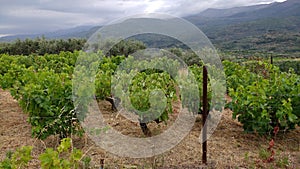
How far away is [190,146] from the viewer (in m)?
4.77

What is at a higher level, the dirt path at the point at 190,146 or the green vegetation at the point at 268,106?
the green vegetation at the point at 268,106

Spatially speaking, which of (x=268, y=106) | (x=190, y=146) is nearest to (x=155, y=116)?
(x=190, y=146)

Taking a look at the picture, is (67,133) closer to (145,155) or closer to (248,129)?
(145,155)

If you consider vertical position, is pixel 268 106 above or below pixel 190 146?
above

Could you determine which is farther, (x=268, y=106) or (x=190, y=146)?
(x=268, y=106)

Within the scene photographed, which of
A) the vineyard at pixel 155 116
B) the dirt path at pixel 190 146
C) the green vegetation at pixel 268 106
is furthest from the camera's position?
the green vegetation at pixel 268 106

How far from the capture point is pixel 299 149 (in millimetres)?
4828

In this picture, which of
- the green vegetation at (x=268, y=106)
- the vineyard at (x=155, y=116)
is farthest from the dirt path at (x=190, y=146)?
the green vegetation at (x=268, y=106)

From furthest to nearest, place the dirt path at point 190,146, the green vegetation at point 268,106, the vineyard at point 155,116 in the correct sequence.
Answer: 1. the green vegetation at point 268,106
2. the vineyard at point 155,116
3. the dirt path at point 190,146

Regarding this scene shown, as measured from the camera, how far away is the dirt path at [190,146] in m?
4.18

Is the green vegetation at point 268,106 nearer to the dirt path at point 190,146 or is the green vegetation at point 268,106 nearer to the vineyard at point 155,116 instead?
the vineyard at point 155,116

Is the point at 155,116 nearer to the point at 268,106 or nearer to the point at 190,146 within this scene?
the point at 190,146

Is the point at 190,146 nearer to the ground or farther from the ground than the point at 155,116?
nearer to the ground

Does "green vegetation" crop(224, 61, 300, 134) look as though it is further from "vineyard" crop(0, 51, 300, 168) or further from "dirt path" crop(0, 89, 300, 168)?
"dirt path" crop(0, 89, 300, 168)
